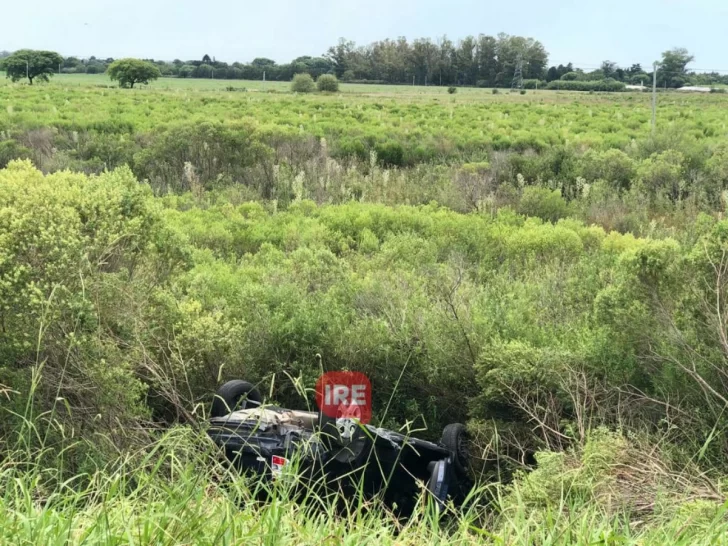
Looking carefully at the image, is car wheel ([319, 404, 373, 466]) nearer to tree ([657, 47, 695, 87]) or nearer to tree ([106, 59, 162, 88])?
tree ([657, 47, 695, 87])

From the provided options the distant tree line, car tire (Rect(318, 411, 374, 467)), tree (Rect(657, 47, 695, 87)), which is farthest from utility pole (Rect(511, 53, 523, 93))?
car tire (Rect(318, 411, 374, 467))

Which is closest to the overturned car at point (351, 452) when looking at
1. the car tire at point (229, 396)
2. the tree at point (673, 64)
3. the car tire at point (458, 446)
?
the car tire at point (458, 446)

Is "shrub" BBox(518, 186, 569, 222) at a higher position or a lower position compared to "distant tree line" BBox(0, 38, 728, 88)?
lower

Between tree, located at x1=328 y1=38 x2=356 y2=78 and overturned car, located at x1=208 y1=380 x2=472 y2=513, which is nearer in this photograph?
overturned car, located at x1=208 y1=380 x2=472 y2=513

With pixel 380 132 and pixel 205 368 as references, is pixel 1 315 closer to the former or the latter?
pixel 205 368

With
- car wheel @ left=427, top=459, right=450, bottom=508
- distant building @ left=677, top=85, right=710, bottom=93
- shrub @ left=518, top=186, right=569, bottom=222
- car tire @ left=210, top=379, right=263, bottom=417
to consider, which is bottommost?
car wheel @ left=427, top=459, right=450, bottom=508

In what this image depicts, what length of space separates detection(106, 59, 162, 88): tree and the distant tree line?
666 inches

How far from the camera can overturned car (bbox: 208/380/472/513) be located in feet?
12.6

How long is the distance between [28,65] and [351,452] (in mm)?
82479

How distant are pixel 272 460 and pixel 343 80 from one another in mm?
95711

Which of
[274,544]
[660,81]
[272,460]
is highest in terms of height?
[660,81]

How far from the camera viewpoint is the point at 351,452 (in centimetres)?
379

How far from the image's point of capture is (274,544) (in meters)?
2.23

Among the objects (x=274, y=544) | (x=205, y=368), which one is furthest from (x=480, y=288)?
(x=274, y=544)
